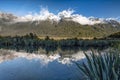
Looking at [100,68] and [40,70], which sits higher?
[100,68]

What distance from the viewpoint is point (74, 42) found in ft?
255

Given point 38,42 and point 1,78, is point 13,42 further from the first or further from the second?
point 1,78

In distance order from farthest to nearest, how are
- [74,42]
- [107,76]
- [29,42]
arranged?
[29,42] < [74,42] < [107,76]

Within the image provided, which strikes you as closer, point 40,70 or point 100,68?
point 100,68

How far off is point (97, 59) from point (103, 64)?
0.14 meters

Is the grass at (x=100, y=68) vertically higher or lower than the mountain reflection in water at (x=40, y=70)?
higher

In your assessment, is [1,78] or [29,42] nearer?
[1,78]

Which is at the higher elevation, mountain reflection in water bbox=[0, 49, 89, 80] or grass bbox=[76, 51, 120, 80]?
grass bbox=[76, 51, 120, 80]

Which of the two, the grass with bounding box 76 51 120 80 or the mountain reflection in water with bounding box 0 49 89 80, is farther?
the mountain reflection in water with bounding box 0 49 89 80

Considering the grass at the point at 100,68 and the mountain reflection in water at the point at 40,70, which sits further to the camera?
the mountain reflection in water at the point at 40,70

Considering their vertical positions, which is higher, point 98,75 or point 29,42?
point 98,75

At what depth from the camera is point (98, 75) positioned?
4.89 metres

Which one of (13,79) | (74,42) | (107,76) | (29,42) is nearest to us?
(107,76)

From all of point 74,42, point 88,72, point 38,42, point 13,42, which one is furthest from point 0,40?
point 88,72
